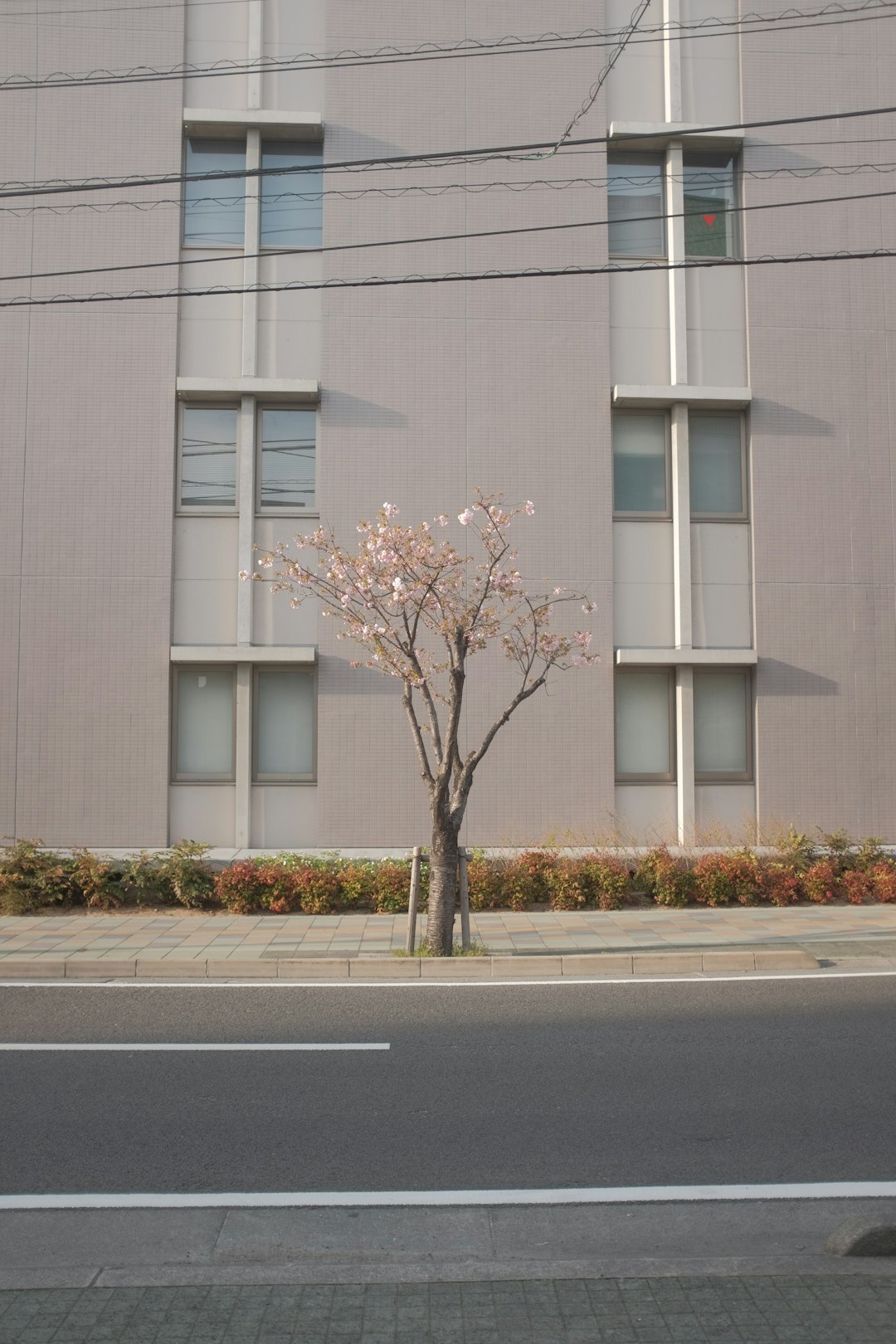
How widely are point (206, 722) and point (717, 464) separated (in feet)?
26.8

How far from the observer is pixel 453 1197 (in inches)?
200

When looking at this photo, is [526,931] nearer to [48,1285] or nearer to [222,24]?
[48,1285]

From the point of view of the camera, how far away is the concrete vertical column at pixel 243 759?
15570 millimetres

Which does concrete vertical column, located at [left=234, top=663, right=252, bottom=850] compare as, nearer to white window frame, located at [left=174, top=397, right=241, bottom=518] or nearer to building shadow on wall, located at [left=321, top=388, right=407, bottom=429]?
Result: white window frame, located at [left=174, top=397, right=241, bottom=518]

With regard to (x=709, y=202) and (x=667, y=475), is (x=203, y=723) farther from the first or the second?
(x=709, y=202)

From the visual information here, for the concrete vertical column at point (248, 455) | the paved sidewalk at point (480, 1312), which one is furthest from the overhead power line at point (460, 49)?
the paved sidewalk at point (480, 1312)

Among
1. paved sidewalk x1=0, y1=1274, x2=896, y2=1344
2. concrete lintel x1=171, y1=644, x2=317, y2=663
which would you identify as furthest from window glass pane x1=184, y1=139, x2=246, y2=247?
paved sidewalk x1=0, y1=1274, x2=896, y2=1344

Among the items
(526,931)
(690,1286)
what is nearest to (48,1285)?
(690,1286)

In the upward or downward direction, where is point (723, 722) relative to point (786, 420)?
downward

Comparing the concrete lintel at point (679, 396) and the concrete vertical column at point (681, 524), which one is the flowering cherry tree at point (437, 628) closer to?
the concrete vertical column at point (681, 524)

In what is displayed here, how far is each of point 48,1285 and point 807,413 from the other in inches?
595

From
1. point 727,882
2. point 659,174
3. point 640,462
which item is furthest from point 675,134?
point 727,882

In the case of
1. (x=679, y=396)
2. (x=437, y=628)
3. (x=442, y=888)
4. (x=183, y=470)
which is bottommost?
(x=442, y=888)

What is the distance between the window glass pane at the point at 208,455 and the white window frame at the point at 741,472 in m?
6.53
